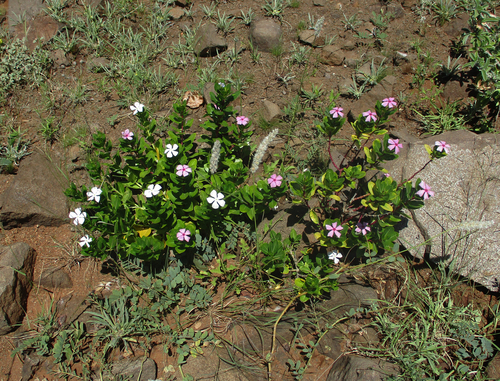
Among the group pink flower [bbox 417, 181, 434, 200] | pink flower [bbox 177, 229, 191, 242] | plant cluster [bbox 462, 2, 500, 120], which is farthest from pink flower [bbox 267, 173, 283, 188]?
plant cluster [bbox 462, 2, 500, 120]

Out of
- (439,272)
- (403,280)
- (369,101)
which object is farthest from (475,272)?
(369,101)

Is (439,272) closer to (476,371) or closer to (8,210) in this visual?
(476,371)

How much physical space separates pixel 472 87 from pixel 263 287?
3.21 meters

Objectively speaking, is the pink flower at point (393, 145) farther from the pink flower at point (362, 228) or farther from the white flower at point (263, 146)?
the white flower at point (263, 146)

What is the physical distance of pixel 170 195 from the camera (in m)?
2.91

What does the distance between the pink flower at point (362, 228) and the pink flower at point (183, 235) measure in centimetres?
134

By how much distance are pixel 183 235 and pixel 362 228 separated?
145 cm

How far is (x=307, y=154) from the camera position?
12.4 ft

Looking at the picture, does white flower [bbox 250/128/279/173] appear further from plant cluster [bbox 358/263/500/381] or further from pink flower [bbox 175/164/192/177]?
plant cluster [bbox 358/263/500/381]

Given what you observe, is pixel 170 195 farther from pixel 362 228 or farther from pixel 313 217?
pixel 362 228

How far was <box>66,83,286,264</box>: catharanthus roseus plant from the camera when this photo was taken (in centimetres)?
277

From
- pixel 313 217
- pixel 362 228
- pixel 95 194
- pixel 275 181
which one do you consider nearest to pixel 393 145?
pixel 362 228

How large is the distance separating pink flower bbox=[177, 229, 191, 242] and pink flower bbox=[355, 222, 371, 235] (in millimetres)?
1343

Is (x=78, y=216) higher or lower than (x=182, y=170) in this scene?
lower
